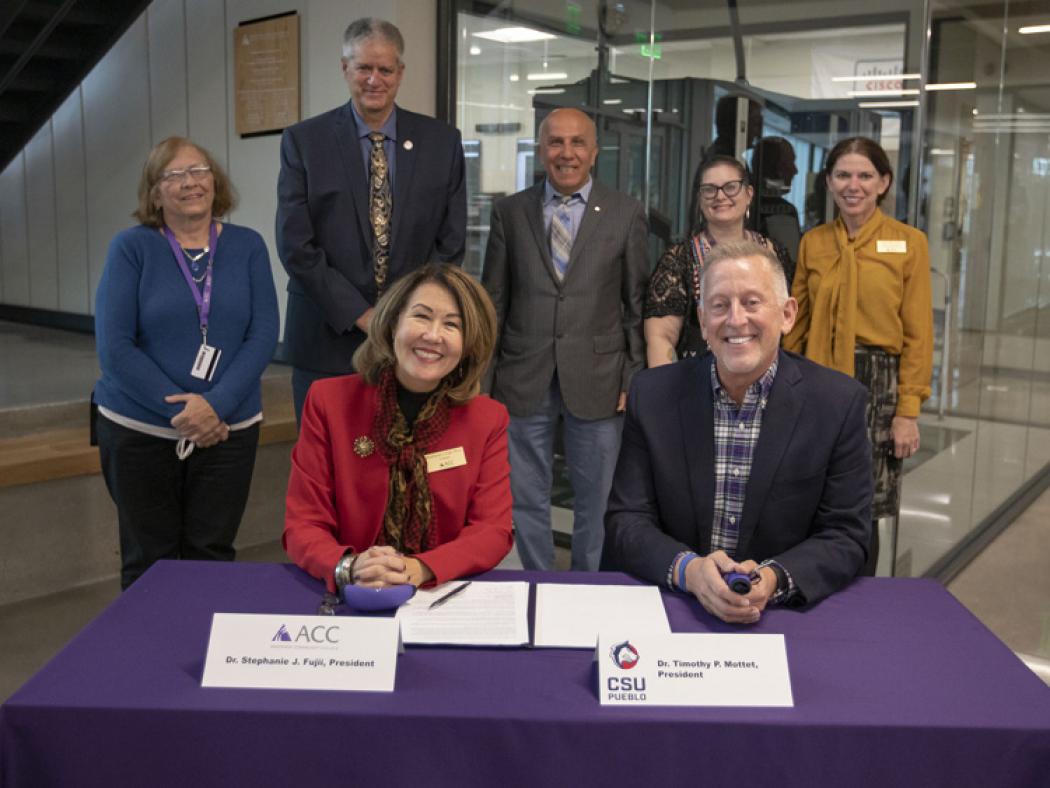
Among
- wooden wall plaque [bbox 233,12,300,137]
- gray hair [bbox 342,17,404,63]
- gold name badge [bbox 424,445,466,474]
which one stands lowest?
gold name badge [bbox 424,445,466,474]

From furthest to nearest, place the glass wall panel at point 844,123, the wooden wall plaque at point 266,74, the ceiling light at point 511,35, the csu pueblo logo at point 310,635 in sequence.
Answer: the wooden wall plaque at point 266,74, the ceiling light at point 511,35, the glass wall panel at point 844,123, the csu pueblo logo at point 310,635

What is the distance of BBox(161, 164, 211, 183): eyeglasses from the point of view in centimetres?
275

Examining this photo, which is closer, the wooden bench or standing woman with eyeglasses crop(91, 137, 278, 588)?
standing woman with eyeglasses crop(91, 137, 278, 588)

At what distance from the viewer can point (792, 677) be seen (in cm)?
141

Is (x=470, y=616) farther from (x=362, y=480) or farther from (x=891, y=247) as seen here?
(x=891, y=247)

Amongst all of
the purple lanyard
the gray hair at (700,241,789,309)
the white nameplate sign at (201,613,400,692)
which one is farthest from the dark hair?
the white nameplate sign at (201,613,400,692)

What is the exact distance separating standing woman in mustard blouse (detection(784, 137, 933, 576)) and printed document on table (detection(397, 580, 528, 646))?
1.62m

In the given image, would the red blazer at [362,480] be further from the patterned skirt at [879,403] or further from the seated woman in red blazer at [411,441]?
the patterned skirt at [879,403]

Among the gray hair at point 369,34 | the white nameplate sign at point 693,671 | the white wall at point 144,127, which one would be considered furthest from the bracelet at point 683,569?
the white wall at point 144,127

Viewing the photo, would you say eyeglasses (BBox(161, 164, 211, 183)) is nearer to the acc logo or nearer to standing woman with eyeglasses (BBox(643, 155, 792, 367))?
standing woman with eyeglasses (BBox(643, 155, 792, 367))

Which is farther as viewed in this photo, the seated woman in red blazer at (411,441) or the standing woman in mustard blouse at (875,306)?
the standing woman in mustard blouse at (875,306)

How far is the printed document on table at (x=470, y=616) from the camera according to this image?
1519 mm

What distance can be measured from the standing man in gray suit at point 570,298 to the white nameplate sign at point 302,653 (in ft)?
6.05

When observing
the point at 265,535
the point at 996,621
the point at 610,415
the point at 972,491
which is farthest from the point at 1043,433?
the point at 265,535
